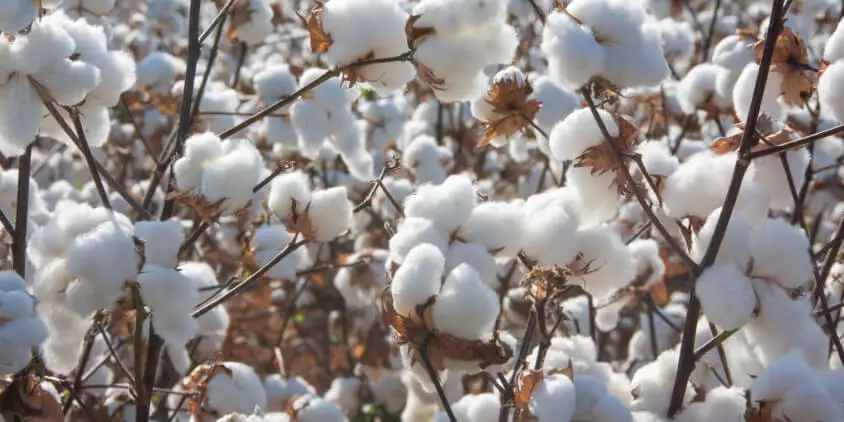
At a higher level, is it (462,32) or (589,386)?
(462,32)

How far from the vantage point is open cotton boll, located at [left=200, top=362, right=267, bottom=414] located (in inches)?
63.2

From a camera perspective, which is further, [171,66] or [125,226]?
[171,66]

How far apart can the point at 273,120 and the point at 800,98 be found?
4.94 feet

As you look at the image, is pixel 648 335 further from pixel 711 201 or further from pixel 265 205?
pixel 711 201

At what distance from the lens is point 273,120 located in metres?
2.56

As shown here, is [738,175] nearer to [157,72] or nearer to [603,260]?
[603,260]

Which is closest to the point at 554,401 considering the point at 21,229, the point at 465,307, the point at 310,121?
the point at 465,307

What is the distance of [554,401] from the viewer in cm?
126

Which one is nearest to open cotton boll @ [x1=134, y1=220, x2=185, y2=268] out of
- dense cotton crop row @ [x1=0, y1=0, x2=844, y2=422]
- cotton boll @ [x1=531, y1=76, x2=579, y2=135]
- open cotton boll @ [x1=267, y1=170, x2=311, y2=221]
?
dense cotton crop row @ [x1=0, y1=0, x2=844, y2=422]

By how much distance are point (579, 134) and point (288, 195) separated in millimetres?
520

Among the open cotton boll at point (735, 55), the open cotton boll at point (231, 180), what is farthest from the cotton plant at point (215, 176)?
the open cotton boll at point (735, 55)

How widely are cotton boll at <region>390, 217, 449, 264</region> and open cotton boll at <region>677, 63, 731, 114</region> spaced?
1.55m

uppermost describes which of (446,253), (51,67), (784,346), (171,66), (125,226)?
(171,66)

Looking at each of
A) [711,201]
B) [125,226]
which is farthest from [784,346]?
[125,226]
